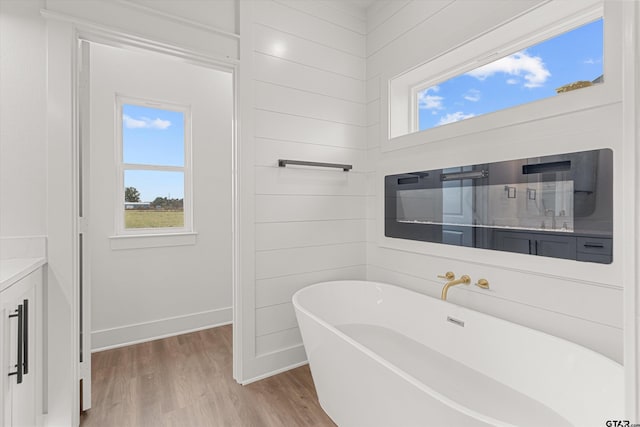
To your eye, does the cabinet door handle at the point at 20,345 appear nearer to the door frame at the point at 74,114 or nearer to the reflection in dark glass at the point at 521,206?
the door frame at the point at 74,114

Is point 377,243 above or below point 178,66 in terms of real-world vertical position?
below

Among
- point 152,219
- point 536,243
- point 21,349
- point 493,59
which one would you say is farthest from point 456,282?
point 152,219

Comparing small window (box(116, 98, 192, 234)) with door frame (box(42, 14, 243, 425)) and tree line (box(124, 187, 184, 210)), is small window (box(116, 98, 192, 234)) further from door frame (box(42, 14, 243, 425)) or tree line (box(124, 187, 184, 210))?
door frame (box(42, 14, 243, 425))

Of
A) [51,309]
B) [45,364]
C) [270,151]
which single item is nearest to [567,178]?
[270,151]

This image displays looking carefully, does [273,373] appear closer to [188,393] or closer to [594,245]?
[188,393]

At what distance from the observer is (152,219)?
3062 mm

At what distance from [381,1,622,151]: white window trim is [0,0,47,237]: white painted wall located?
2231mm

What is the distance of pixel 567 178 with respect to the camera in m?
1.51

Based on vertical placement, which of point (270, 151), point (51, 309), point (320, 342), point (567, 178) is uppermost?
point (270, 151)

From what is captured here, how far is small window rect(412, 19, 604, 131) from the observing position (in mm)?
1519

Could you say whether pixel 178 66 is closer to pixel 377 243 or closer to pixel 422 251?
pixel 377 243

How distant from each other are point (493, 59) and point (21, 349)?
294 cm

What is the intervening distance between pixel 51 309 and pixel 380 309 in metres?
2.02

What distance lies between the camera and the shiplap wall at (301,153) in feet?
7.52
